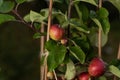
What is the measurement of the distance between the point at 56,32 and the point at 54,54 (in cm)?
6

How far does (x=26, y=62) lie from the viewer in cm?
362

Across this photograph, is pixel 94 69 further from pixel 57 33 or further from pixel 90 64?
pixel 57 33

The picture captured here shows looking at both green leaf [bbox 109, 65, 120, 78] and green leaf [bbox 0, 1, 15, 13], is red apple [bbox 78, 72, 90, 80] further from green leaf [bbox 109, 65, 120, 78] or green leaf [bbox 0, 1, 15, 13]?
green leaf [bbox 0, 1, 15, 13]

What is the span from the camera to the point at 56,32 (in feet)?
3.07

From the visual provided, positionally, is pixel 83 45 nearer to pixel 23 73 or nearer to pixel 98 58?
pixel 98 58

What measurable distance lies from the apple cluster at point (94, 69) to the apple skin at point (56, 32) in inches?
4.2

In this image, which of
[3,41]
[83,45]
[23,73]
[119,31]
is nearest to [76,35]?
[83,45]

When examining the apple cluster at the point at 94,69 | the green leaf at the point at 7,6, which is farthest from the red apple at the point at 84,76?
the green leaf at the point at 7,6

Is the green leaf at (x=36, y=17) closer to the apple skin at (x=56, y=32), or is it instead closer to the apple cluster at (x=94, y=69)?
the apple skin at (x=56, y=32)

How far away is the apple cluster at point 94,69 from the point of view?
97cm

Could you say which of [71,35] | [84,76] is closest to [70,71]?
[84,76]

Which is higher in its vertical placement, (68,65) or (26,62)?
(68,65)

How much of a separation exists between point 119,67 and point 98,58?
0.10m

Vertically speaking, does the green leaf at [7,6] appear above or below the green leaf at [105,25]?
above
